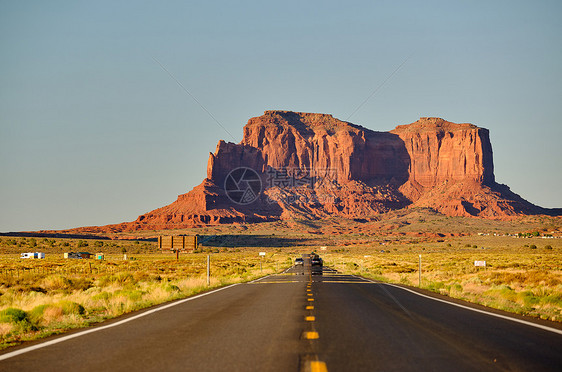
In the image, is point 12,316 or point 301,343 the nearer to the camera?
point 301,343

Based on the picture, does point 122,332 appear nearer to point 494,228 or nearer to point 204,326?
point 204,326

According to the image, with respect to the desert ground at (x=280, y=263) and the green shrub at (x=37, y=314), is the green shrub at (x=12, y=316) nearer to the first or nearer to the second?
the desert ground at (x=280, y=263)

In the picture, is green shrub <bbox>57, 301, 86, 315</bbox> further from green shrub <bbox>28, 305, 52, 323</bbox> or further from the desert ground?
green shrub <bbox>28, 305, 52, 323</bbox>

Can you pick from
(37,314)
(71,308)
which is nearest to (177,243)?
(71,308)

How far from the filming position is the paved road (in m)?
7.18

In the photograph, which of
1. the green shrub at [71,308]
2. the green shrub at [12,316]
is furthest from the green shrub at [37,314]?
the green shrub at [71,308]

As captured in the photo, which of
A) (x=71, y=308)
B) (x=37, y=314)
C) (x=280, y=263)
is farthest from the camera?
(x=280, y=263)

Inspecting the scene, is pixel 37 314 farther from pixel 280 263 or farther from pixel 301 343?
pixel 280 263

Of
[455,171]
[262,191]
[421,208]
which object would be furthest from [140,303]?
[455,171]

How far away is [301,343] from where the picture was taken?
8.89 metres

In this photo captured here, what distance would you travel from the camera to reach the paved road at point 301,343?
7.18 m

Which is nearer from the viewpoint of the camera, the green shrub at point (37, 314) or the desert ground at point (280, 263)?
the green shrub at point (37, 314)

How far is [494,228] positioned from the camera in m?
139

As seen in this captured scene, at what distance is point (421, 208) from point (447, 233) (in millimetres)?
35028
